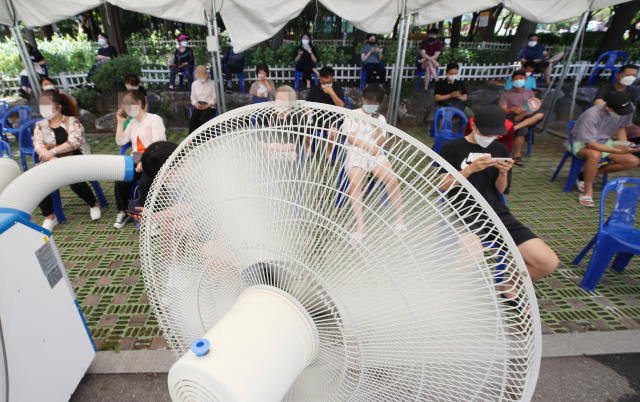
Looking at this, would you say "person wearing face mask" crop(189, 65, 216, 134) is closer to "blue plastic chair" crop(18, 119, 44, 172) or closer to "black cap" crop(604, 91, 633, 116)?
"blue plastic chair" crop(18, 119, 44, 172)

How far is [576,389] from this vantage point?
1979 millimetres

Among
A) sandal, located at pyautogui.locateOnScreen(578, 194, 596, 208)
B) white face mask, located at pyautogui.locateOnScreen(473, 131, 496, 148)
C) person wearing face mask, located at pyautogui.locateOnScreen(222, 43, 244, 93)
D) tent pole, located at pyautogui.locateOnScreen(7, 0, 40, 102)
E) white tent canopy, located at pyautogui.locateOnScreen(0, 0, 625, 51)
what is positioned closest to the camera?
white face mask, located at pyautogui.locateOnScreen(473, 131, 496, 148)

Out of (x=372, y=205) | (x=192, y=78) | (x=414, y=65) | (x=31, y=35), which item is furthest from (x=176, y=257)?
(x=31, y=35)

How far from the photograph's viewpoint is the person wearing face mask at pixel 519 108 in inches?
205

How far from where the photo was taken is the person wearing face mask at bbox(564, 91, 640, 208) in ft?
13.1

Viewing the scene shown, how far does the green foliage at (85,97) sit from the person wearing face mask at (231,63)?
9.31 ft

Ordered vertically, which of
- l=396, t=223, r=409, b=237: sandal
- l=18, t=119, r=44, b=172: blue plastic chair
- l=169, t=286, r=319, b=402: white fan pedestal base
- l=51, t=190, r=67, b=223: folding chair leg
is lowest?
l=51, t=190, r=67, b=223: folding chair leg

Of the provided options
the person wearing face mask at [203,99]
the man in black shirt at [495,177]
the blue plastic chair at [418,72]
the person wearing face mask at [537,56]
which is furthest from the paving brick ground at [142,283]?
the person wearing face mask at [537,56]

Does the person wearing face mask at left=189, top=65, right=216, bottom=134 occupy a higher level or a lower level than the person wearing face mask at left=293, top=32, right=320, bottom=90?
lower

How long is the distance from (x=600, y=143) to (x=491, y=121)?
9.65 ft

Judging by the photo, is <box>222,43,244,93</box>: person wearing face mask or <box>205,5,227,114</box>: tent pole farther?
<box>222,43,244,93</box>: person wearing face mask

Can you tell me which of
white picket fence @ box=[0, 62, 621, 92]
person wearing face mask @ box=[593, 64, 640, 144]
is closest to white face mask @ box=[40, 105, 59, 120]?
white picket fence @ box=[0, 62, 621, 92]

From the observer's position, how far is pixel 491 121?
7.57 feet

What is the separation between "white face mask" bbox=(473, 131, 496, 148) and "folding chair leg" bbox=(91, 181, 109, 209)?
398cm
